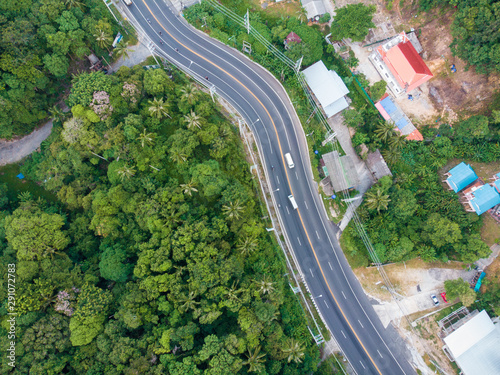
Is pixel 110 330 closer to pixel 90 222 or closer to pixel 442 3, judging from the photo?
pixel 90 222

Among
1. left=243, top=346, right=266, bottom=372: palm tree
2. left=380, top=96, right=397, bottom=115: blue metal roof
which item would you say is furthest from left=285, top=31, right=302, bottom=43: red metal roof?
left=243, top=346, right=266, bottom=372: palm tree

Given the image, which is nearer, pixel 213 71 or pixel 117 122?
pixel 117 122

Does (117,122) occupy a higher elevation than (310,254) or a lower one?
higher

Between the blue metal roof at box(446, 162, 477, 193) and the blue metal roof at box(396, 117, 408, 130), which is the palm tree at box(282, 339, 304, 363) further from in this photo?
the blue metal roof at box(396, 117, 408, 130)

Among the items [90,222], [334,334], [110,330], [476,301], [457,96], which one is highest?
[90,222]

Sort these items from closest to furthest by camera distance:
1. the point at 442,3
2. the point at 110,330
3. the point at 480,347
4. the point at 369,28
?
the point at 110,330 → the point at 480,347 → the point at 442,3 → the point at 369,28

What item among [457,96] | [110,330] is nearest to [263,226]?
[110,330]
